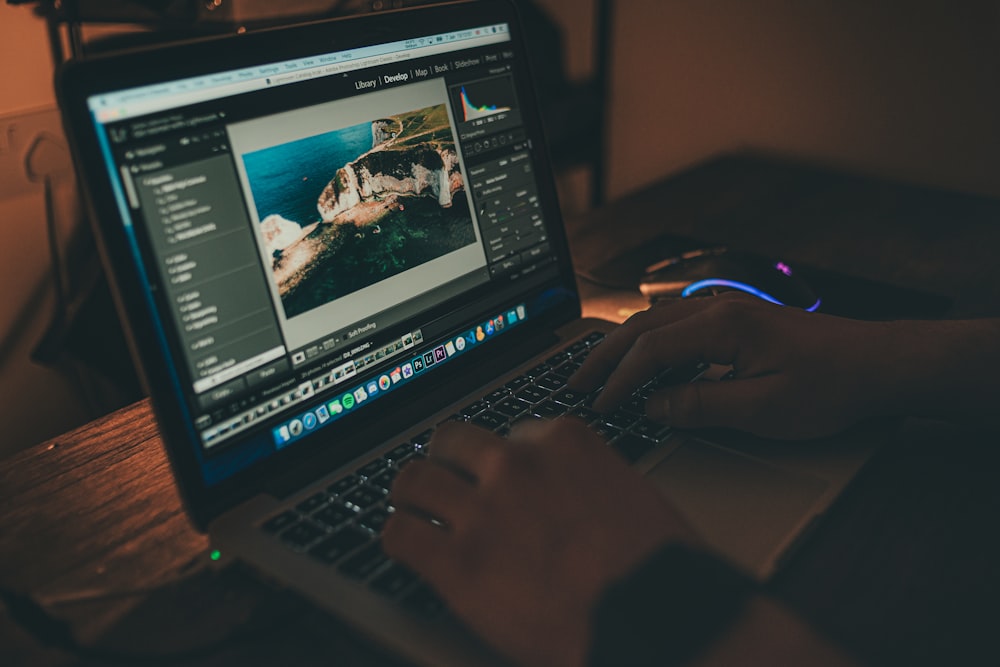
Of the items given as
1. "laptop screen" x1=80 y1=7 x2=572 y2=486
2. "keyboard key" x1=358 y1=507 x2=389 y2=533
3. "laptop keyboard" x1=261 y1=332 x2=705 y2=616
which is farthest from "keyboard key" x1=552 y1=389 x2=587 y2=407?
"keyboard key" x1=358 y1=507 x2=389 y2=533

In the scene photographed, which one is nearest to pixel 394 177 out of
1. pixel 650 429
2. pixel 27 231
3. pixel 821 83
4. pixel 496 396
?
pixel 496 396

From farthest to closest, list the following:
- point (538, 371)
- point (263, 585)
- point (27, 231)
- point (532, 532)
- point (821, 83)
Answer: point (27, 231) < point (821, 83) < point (538, 371) < point (263, 585) < point (532, 532)

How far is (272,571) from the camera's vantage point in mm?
493

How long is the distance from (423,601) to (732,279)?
0.57 metres

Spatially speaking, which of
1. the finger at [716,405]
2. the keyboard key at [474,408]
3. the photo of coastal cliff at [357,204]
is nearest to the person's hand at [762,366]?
the finger at [716,405]

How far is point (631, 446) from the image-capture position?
61 cm

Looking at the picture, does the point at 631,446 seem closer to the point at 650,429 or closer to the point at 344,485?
the point at 650,429

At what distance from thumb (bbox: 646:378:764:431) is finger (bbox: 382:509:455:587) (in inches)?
10.1

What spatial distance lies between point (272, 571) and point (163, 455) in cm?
26

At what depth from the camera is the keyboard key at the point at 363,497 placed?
1.78 feet

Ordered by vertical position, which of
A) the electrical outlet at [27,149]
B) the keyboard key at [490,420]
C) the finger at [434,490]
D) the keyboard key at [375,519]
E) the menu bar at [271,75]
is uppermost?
the electrical outlet at [27,149]

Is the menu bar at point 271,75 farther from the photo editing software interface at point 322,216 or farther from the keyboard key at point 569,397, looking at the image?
the keyboard key at point 569,397

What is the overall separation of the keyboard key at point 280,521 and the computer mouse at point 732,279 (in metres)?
0.54

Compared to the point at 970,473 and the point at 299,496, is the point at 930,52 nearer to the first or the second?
the point at 970,473
